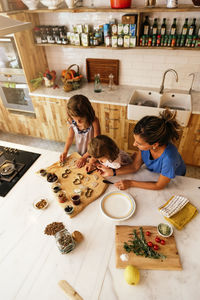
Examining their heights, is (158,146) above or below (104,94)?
above

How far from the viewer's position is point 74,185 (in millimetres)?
1583

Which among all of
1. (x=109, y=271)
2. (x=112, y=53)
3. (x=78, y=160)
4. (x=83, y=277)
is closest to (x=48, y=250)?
(x=83, y=277)

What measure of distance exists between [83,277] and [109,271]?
0.46 feet

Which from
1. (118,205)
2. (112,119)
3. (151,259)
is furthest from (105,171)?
(112,119)

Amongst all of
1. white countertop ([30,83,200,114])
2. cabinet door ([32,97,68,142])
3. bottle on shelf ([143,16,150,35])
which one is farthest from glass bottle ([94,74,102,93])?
bottle on shelf ([143,16,150,35])

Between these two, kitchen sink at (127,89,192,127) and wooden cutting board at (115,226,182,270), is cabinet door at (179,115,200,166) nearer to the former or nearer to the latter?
kitchen sink at (127,89,192,127)

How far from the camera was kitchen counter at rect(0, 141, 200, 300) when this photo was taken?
3.35 feet

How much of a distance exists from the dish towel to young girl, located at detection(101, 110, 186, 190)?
0.15 m

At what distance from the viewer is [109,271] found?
1.09 meters

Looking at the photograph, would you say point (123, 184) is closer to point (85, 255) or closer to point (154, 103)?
point (85, 255)

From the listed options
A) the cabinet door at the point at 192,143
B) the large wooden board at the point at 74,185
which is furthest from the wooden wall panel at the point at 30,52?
the cabinet door at the point at 192,143

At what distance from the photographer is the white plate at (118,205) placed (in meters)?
1.35

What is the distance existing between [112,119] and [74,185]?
4.83ft

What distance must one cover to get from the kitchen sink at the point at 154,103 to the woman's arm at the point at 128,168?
3.19 ft
